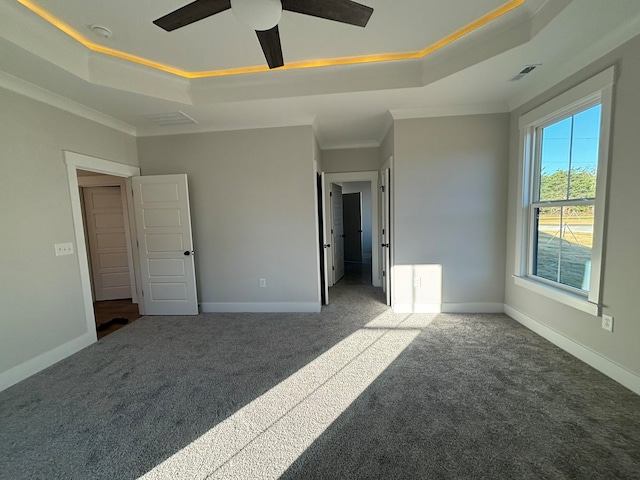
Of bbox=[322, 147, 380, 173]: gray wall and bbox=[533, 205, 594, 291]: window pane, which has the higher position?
bbox=[322, 147, 380, 173]: gray wall

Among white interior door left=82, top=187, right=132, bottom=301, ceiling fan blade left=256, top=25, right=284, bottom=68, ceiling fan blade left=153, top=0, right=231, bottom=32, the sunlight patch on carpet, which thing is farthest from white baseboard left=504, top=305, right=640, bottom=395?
white interior door left=82, top=187, right=132, bottom=301

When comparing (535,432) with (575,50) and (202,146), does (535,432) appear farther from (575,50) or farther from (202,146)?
(202,146)

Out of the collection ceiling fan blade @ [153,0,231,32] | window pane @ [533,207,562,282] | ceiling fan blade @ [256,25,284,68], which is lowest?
window pane @ [533,207,562,282]

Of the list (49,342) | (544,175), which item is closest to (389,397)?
(544,175)

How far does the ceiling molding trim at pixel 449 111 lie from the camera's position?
3229 mm

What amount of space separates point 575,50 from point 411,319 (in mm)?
2973

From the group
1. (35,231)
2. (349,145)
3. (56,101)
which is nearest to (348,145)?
(349,145)

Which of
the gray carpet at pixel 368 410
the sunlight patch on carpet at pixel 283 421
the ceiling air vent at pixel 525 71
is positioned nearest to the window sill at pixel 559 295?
the gray carpet at pixel 368 410

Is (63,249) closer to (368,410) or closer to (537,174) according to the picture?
(368,410)

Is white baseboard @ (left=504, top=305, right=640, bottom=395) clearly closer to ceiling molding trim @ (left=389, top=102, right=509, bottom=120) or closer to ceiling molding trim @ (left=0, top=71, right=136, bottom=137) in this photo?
ceiling molding trim @ (left=389, top=102, right=509, bottom=120)

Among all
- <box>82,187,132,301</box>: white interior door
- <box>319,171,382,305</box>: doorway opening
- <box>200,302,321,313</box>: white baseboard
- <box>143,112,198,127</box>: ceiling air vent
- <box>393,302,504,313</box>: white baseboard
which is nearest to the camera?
<box>143,112,198,127</box>: ceiling air vent

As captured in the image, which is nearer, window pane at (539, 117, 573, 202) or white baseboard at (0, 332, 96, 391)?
white baseboard at (0, 332, 96, 391)

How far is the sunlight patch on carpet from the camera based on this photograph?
1451mm

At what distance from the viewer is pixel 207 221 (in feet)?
12.6
